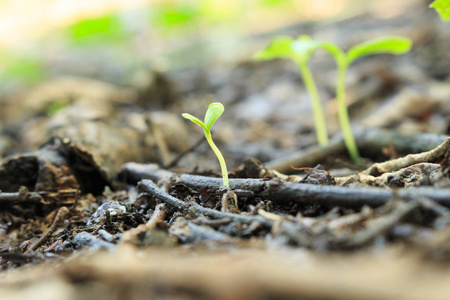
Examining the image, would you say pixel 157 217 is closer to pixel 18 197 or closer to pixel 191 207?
pixel 191 207

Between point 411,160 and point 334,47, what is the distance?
1.03 meters

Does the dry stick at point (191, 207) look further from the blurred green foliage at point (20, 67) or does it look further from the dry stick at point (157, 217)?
the blurred green foliage at point (20, 67)

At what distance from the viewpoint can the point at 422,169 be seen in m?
1.32

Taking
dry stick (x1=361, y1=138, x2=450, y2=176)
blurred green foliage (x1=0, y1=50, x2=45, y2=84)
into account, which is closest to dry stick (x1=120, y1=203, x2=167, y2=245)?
dry stick (x1=361, y1=138, x2=450, y2=176)

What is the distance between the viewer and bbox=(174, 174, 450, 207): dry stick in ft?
3.11

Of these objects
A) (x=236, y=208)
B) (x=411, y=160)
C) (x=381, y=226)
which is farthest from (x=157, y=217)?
(x=411, y=160)

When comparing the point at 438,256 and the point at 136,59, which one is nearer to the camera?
the point at 438,256

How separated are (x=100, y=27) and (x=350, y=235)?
9354mm

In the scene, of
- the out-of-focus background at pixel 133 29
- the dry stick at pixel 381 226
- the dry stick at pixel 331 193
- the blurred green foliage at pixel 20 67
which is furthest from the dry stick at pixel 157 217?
the blurred green foliage at pixel 20 67

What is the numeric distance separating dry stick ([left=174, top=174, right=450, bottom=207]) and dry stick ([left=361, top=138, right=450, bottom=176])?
435 mm

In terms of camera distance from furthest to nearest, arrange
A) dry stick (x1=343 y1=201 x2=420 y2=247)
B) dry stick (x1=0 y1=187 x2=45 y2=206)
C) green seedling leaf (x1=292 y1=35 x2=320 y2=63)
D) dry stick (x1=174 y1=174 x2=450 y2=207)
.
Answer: green seedling leaf (x1=292 y1=35 x2=320 y2=63)
dry stick (x1=0 y1=187 x2=45 y2=206)
dry stick (x1=174 y1=174 x2=450 y2=207)
dry stick (x1=343 y1=201 x2=420 y2=247)

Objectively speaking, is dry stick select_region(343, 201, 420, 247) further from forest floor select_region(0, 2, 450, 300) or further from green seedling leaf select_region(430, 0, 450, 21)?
green seedling leaf select_region(430, 0, 450, 21)

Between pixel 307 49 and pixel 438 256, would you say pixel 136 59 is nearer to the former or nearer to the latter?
pixel 307 49

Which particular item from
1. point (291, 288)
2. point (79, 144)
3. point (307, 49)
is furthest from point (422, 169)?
point (79, 144)
